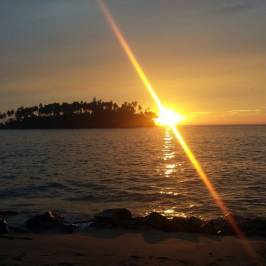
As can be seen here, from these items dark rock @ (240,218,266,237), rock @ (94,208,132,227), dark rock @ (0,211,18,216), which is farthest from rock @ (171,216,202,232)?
dark rock @ (0,211,18,216)

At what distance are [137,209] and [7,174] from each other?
20023 mm

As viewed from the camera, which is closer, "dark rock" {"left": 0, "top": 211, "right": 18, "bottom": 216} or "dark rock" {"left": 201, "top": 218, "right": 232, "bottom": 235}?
"dark rock" {"left": 201, "top": 218, "right": 232, "bottom": 235}

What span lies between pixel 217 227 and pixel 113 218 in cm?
365

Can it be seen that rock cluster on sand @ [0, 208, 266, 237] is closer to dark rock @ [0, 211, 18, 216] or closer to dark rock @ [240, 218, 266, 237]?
dark rock @ [240, 218, 266, 237]

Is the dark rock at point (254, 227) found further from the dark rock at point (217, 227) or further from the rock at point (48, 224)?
the rock at point (48, 224)

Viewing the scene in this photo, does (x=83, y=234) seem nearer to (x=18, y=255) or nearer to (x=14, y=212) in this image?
(x=18, y=255)

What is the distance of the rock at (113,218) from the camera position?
683 inches

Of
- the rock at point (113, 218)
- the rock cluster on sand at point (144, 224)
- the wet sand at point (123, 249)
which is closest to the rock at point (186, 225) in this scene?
the rock cluster on sand at point (144, 224)

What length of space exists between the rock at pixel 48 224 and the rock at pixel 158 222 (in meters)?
2.71

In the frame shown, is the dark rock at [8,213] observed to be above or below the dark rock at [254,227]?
below

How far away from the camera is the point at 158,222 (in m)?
17.3

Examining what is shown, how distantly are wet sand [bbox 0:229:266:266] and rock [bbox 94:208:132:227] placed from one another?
75cm

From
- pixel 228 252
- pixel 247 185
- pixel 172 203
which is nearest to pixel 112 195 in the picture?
pixel 172 203

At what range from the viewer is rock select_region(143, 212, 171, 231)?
17.0 metres
